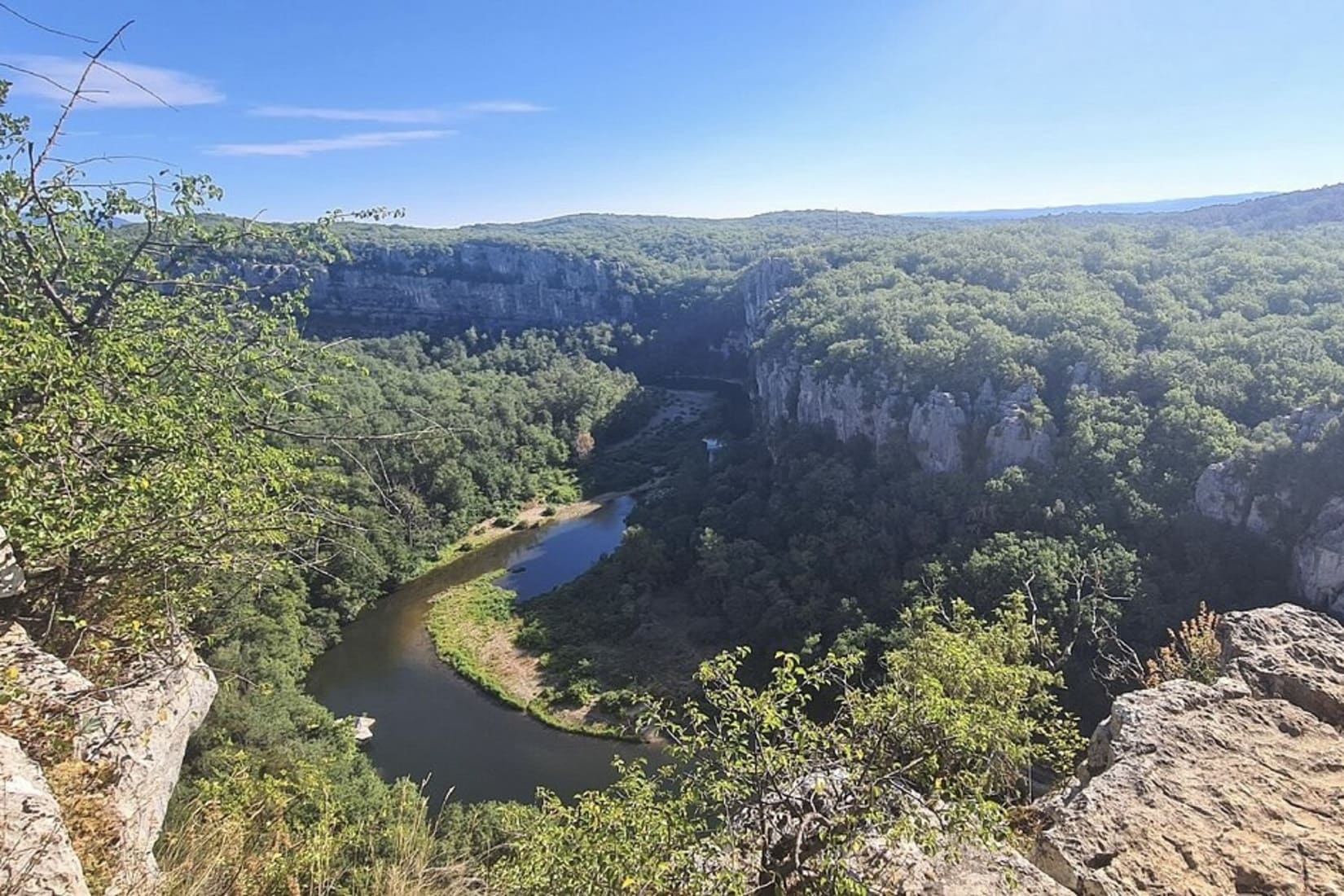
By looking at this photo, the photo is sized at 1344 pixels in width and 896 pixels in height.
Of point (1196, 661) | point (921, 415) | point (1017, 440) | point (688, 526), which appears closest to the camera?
point (1196, 661)

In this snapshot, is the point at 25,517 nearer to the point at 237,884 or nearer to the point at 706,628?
the point at 237,884

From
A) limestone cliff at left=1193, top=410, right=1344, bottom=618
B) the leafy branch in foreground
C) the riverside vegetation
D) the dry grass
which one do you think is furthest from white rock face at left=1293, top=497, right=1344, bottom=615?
the leafy branch in foreground

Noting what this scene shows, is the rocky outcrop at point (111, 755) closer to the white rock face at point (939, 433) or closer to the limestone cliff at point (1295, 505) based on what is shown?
the limestone cliff at point (1295, 505)

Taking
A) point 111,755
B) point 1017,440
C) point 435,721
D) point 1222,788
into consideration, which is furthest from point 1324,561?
point 111,755

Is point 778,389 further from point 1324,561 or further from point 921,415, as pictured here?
point 1324,561

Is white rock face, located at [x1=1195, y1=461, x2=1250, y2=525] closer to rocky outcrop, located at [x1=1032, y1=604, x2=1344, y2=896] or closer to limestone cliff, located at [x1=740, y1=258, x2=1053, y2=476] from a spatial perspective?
limestone cliff, located at [x1=740, y1=258, x2=1053, y2=476]

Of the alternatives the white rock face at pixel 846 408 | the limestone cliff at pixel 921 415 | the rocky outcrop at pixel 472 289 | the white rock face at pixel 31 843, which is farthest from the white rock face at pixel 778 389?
the rocky outcrop at pixel 472 289

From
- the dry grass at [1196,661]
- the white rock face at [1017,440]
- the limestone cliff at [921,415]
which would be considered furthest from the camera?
the limestone cliff at [921,415]
